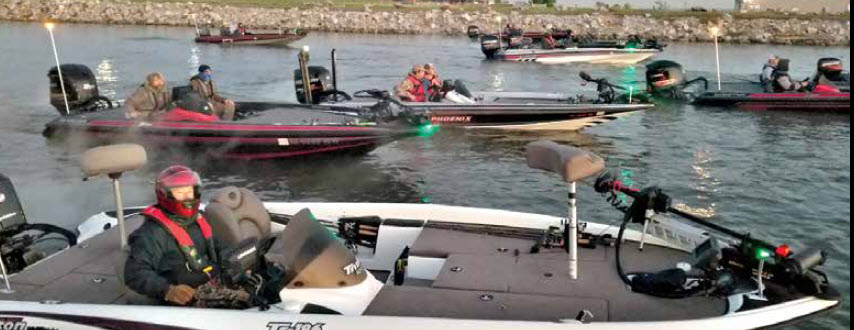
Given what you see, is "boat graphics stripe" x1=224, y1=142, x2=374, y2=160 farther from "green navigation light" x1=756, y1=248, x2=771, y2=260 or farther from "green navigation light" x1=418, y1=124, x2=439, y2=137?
"green navigation light" x1=756, y1=248, x2=771, y2=260

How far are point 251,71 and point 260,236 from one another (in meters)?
33.3

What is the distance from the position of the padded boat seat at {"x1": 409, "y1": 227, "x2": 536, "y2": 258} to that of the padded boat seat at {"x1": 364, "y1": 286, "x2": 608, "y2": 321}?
3.60ft

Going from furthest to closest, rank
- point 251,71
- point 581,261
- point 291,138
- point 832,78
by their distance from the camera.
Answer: point 251,71, point 832,78, point 291,138, point 581,261

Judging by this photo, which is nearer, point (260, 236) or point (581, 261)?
point (581, 261)

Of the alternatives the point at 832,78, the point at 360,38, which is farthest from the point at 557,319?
the point at 360,38

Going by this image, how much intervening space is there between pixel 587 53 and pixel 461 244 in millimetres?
36096

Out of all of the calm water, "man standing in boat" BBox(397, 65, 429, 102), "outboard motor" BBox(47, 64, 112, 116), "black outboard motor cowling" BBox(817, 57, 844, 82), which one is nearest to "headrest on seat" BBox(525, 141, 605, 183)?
the calm water

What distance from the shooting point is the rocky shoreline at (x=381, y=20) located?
72.3 meters

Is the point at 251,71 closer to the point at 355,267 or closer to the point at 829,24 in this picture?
the point at 355,267

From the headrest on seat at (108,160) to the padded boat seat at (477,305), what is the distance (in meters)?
2.53

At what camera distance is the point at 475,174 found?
17.6 meters

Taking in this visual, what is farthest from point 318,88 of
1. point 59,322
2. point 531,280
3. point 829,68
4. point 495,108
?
point 829,68

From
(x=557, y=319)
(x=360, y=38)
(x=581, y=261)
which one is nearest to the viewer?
(x=557, y=319)

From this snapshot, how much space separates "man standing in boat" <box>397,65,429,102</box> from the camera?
21516 mm
